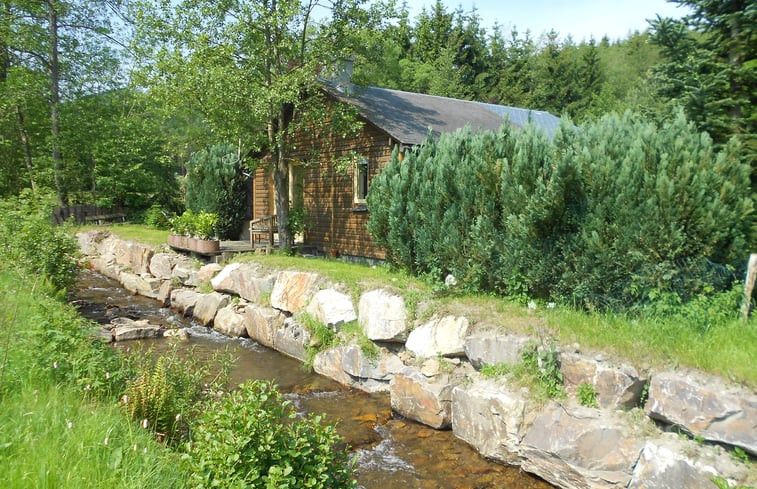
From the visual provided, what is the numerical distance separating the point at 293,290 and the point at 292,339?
3.50ft

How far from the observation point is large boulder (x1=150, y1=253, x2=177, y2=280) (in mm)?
15109

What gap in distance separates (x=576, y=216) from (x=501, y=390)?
105 inches

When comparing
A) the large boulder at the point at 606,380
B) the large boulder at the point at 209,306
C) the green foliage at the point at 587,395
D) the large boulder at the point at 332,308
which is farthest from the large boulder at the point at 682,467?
the large boulder at the point at 209,306

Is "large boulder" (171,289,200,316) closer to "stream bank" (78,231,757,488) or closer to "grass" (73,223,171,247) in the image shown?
"stream bank" (78,231,757,488)

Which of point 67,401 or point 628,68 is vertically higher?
point 628,68

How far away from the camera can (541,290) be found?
775 cm

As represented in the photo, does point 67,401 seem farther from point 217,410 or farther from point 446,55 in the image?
point 446,55

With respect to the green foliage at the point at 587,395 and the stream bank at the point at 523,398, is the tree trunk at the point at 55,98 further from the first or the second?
the green foliage at the point at 587,395

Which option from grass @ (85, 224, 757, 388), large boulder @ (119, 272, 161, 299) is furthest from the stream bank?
large boulder @ (119, 272, 161, 299)

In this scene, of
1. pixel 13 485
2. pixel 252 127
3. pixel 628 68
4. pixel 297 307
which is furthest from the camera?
pixel 628 68

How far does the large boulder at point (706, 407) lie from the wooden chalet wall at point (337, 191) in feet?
27.6

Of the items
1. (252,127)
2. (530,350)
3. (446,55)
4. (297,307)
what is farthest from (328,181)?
(446,55)

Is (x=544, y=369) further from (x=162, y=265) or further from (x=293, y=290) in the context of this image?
(x=162, y=265)

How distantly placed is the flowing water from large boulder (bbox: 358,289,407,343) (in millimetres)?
970
